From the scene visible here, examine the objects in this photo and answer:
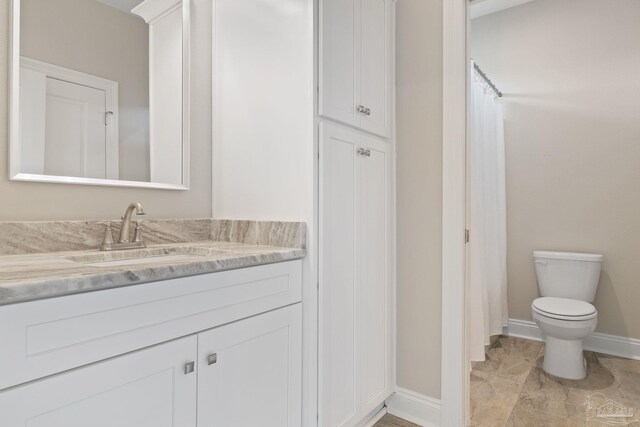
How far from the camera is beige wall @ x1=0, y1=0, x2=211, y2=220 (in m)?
1.08

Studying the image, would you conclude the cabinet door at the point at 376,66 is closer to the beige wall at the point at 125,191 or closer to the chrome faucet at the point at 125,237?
the beige wall at the point at 125,191

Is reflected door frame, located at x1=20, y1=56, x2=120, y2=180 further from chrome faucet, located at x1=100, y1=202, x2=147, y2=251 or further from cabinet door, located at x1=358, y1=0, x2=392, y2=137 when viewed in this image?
cabinet door, located at x1=358, y1=0, x2=392, y2=137

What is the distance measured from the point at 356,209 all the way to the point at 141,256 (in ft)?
2.82

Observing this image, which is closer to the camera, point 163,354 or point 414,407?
point 163,354

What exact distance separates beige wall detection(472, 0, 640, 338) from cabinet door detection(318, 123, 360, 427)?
2.06 m

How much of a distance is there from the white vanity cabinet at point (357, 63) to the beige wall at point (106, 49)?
0.76m

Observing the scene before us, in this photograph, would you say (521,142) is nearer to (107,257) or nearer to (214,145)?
(214,145)

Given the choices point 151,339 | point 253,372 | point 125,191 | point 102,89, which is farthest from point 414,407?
point 102,89

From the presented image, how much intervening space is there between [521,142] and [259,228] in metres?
2.52

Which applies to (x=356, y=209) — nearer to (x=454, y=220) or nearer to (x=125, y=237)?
(x=454, y=220)

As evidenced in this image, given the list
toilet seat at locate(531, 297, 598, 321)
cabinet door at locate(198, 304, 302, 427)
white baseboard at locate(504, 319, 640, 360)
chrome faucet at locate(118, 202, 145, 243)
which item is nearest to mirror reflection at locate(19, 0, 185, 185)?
chrome faucet at locate(118, 202, 145, 243)

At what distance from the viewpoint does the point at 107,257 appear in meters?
1.16

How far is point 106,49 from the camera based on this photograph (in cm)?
135

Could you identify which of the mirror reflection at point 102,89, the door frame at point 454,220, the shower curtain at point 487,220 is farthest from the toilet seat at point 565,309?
the mirror reflection at point 102,89
